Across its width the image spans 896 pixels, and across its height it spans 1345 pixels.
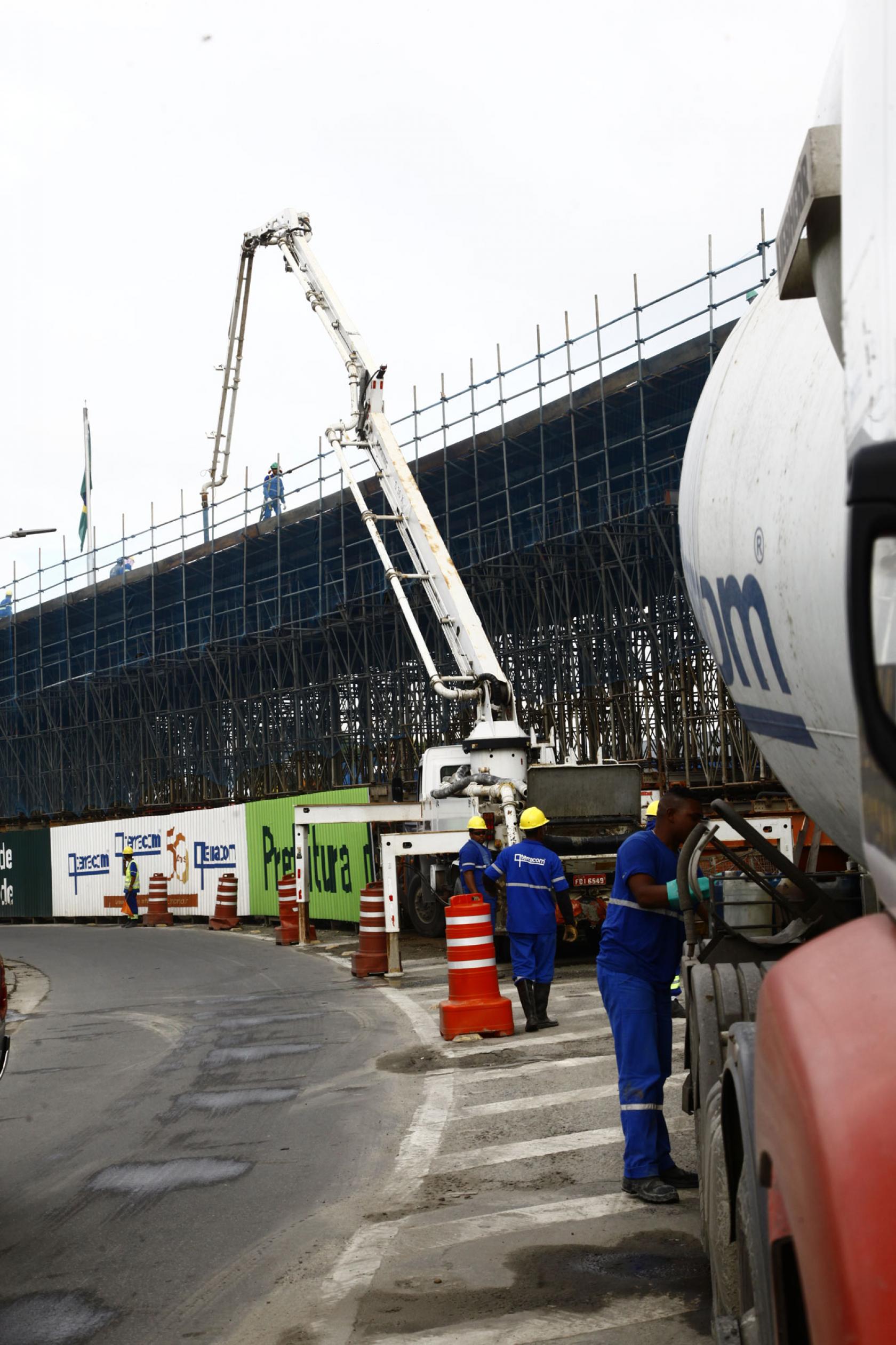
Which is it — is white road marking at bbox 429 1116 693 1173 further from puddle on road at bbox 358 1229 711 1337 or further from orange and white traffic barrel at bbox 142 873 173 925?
orange and white traffic barrel at bbox 142 873 173 925

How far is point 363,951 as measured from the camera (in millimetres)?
17344

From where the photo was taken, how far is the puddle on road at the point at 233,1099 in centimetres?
966

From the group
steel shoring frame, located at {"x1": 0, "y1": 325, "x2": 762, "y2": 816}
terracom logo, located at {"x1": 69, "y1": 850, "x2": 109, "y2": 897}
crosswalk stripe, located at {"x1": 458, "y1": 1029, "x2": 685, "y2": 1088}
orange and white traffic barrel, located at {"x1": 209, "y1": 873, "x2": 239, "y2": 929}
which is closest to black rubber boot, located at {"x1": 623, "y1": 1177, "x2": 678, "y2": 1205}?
crosswalk stripe, located at {"x1": 458, "y1": 1029, "x2": 685, "y2": 1088}

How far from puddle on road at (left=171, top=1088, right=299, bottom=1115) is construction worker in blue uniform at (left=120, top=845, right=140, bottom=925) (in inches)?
895

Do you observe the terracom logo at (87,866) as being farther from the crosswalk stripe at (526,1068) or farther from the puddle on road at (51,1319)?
the puddle on road at (51,1319)

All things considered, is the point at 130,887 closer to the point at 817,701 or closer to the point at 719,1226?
the point at 719,1226

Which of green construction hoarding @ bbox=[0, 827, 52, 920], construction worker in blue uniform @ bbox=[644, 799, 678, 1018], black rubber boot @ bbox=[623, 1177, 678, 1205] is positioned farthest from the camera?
green construction hoarding @ bbox=[0, 827, 52, 920]

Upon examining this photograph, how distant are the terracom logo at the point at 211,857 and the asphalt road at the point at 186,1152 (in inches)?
519

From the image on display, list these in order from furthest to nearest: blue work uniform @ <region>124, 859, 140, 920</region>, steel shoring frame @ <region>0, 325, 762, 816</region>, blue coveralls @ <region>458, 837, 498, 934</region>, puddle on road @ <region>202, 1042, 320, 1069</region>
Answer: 1. steel shoring frame @ <region>0, 325, 762, 816</region>
2. blue work uniform @ <region>124, 859, 140, 920</region>
3. blue coveralls @ <region>458, 837, 498, 934</region>
4. puddle on road @ <region>202, 1042, 320, 1069</region>

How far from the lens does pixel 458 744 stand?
22.7 meters

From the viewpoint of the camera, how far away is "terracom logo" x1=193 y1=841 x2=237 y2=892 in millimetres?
30125

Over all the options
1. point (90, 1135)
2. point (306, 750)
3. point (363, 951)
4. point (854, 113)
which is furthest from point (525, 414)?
point (854, 113)

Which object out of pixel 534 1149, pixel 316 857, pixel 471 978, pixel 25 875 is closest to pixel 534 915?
pixel 471 978

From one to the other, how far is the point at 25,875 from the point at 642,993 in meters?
34.2
